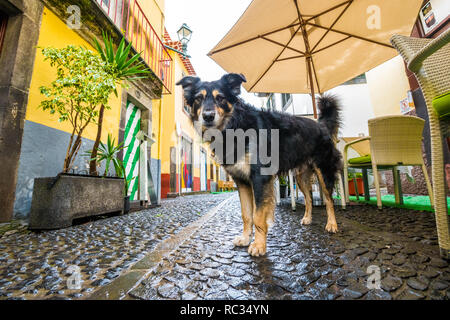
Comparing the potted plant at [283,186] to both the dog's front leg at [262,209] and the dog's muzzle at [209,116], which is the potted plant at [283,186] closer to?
the dog's front leg at [262,209]

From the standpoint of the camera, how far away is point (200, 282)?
3.50 ft

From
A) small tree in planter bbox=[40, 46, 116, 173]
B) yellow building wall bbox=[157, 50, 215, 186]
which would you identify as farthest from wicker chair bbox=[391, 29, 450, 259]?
yellow building wall bbox=[157, 50, 215, 186]

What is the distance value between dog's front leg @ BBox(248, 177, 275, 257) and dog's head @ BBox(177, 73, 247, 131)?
0.73 metres

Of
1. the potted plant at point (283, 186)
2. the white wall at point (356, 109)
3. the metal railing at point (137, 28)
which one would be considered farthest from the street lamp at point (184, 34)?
the potted plant at point (283, 186)

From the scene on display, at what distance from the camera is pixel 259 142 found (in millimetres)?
1817

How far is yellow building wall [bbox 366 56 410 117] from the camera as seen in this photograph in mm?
6230

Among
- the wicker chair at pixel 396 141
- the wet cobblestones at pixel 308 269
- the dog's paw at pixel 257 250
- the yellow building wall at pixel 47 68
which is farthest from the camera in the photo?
the wicker chair at pixel 396 141

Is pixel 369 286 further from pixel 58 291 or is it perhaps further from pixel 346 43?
pixel 346 43

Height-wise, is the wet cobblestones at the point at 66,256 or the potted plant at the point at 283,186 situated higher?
the potted plant at the point at 283,186

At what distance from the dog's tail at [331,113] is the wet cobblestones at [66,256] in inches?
105

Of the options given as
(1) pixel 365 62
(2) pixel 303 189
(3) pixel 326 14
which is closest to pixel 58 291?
(2) pixel 303 189

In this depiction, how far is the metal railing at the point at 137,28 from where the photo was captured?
15.6 feet

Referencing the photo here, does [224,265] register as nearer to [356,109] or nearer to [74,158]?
[74,158]

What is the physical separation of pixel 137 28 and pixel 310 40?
4710mm
